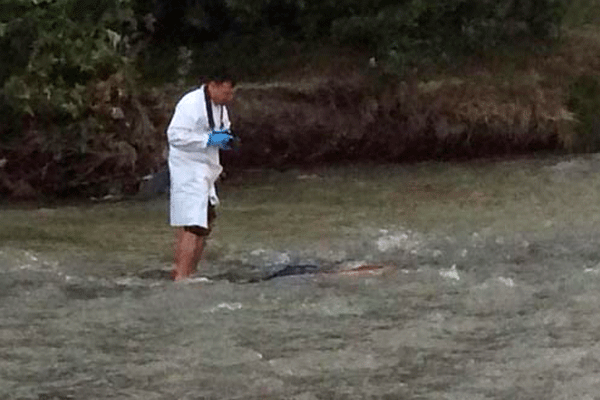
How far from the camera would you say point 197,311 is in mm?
8617

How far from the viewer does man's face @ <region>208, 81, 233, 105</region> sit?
9.36 m

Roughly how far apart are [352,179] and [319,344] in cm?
896

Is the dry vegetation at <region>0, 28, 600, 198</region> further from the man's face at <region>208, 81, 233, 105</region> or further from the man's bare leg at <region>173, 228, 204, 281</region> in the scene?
the man's face at <region>208, 81, 233, 105</region>

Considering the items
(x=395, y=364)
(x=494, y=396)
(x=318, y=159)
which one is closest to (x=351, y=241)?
(x=395, y=364)

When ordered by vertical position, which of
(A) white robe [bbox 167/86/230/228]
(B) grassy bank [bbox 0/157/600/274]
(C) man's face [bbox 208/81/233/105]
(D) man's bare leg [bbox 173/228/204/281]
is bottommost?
(B) grassy bank [bbox 0/157/600/274]

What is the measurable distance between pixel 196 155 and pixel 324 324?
183 centimetres

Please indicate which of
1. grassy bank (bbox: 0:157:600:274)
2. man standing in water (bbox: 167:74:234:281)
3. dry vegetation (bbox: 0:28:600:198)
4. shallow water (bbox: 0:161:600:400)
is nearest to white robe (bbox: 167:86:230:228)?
man standing in water (bbox: 167:74:234:281)

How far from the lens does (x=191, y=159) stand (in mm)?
9500

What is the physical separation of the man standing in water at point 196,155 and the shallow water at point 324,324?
42 centimetres

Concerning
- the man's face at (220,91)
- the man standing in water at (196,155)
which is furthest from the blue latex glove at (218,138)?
the man's face at (220,91)

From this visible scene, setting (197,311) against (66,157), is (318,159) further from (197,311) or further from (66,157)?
(197,311)

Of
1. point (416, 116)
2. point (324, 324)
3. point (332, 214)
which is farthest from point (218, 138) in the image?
point (416, 116)

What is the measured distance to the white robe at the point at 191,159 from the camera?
9.40 m

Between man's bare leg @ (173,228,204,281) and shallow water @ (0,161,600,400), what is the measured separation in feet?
0.54
